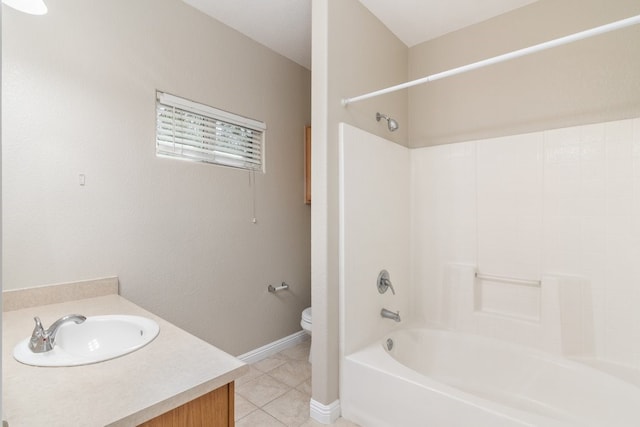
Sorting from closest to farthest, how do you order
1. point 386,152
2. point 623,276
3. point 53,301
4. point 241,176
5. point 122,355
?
point 122,355, point 53,301, point 623,276, point 386,152, point 241,176

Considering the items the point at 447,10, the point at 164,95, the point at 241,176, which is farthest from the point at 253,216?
the point at 447,10

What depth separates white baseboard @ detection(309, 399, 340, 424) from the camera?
197cm

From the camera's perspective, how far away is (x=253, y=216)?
2680 mm

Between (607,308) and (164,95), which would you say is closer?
(607,308)

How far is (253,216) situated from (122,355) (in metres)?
1.60

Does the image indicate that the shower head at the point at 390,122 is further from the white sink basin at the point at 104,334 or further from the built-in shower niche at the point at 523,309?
the white sink basin at the point at 104,334

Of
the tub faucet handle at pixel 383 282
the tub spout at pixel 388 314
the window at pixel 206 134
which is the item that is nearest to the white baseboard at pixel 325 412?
the tub spout at pixel 388 314

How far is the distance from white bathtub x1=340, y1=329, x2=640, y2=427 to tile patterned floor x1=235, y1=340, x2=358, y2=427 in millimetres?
301

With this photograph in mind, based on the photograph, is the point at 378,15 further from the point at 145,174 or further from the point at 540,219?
the point at 145,174

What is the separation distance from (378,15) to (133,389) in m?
2.51

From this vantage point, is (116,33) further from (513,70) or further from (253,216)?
(513,70)

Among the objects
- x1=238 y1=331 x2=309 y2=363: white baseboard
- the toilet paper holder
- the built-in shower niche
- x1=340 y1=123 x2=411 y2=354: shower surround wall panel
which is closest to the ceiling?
x1=340 y1=123 x2=411 y2=354: shower surround wall panel

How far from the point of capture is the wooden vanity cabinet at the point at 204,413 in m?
1.00

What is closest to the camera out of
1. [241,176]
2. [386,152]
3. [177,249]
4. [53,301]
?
[53,301]
